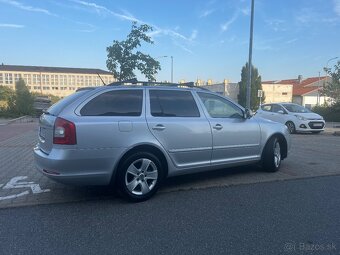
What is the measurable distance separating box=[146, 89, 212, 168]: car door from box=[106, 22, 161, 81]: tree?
34.1 feet

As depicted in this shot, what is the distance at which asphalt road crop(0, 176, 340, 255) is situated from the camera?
141 inches

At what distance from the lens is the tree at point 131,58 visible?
1584cm

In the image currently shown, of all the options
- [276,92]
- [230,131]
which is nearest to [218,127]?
[230,131]

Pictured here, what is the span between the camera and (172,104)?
220 inches

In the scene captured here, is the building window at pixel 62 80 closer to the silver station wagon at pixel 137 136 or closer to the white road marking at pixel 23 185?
the white road marking at pixel 23 185

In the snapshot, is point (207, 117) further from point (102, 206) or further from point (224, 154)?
point (102, 206)

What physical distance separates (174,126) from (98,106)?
1186 mm

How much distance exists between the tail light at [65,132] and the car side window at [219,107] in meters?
2.32

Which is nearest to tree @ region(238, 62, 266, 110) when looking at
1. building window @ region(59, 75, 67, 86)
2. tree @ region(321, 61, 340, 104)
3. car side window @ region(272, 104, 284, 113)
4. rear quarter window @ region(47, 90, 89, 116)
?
tree @ region(321, 61, 340, 104)

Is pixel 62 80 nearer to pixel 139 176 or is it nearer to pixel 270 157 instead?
pixel 270 157

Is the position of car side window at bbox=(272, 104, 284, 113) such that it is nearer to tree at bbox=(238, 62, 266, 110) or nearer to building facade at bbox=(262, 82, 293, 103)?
tree at bbox=(238, 62, 266, 110)

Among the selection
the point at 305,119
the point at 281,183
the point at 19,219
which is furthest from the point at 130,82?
the point at 305,119

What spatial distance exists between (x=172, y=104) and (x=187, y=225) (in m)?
2.08

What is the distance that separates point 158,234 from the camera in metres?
3.90
